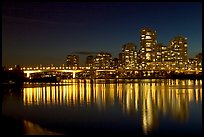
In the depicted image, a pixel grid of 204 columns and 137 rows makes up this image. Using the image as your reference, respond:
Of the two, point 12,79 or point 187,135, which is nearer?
point 187,135

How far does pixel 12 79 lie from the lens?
35406 mm

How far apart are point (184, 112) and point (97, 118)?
3.78m

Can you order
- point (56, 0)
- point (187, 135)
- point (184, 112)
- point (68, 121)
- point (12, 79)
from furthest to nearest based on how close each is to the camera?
point (12, 79)
point (184, 112)
point (68, 121)
point (187, 135)
point (56, 0)

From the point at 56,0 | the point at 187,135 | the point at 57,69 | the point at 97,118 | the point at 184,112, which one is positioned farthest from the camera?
the point at 57,69

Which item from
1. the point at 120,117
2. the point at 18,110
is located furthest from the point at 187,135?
the point at 18,110

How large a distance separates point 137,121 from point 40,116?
3.39 metres

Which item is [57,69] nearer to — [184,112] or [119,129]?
[184,112]

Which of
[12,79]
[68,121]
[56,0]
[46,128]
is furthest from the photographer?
[12,79]

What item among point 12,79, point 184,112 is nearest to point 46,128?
point 184,112

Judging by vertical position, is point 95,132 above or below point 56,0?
below

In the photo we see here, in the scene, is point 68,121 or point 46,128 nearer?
point 46,128

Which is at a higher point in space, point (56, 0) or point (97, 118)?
point (56, 0)

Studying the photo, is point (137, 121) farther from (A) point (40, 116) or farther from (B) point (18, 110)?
(B) point (18, 110)

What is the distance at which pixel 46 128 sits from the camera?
9438 millimetres
